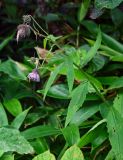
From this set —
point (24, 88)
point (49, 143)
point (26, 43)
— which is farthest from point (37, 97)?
point (26, 43)

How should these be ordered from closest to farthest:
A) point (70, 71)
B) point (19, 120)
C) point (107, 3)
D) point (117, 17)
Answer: point (107, 3) → point (70, 71) → point (19, 120) → point (117, 17)

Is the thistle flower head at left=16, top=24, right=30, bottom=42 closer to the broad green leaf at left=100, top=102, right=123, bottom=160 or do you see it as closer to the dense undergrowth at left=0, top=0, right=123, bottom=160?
the dense undergrowth at left=0, top=0, right=123, bottom=160

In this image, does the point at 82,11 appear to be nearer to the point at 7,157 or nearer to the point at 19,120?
the point at 19,120

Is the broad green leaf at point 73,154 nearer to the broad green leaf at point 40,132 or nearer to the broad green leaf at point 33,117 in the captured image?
the broad green leaf at point 40,132

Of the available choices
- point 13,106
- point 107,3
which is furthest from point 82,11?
point 107,3

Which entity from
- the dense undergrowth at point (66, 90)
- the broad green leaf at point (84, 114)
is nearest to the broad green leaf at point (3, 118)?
the dense undergrowth at point (66, 90)

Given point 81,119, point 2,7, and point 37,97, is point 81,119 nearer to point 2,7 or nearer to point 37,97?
point 37,97
